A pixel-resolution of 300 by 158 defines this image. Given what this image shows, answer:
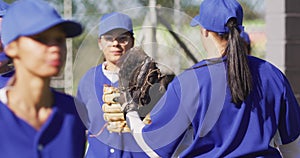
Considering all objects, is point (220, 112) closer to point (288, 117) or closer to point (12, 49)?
point (288, 117)

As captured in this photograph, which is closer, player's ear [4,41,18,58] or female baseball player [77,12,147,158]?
player's ear [4,41,18,58]

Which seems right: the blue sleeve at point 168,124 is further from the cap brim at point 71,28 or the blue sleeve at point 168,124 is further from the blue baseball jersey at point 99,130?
the cap brim at point 71,28

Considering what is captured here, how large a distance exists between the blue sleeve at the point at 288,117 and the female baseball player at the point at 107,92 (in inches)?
38.6

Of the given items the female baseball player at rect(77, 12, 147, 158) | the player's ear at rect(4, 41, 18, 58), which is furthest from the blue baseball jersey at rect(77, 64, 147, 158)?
the player's ear at rect(4, 41, 18, 58)

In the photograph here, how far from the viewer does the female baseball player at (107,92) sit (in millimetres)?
5602

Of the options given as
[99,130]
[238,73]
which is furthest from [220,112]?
[99,130]

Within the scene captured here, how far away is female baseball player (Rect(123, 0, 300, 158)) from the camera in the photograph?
4738 mm

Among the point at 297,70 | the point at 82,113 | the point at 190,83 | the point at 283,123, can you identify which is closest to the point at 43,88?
the point at 82,113

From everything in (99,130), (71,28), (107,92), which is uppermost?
(71,28)

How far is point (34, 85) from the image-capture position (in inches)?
120

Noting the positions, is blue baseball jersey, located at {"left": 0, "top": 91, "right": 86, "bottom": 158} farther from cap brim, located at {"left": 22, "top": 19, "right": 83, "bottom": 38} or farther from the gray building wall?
the gray building wall

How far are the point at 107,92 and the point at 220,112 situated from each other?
109 cm

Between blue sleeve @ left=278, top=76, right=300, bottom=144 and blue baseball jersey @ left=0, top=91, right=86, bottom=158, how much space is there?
1964mm

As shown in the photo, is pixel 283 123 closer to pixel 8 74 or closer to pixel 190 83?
pixel 190 83
